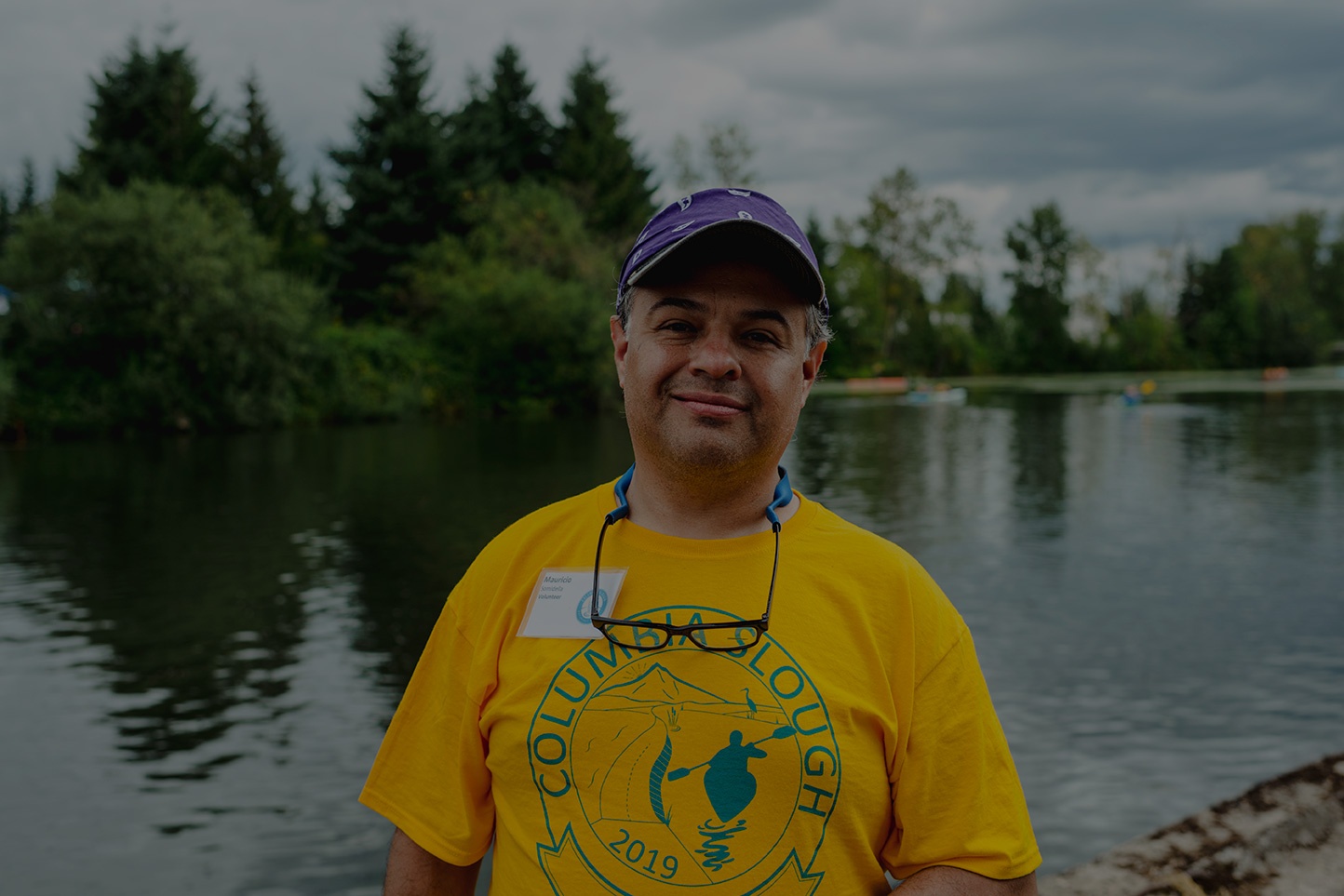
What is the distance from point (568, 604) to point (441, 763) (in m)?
0.38

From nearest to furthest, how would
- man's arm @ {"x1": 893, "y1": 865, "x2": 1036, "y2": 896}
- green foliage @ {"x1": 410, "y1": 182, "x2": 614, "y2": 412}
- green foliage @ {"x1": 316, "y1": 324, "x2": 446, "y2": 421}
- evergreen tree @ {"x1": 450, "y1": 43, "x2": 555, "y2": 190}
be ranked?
1. man's arm @ {"x1": 893, "y1": 865, "x2": 1036, "y2": 896}
2. green foliage @ {"x1": 316, "y1": 324, "x2": 446, "y2": 421}
3. green foliage @ {"x1": 410, "y1": 182, "x2": 614, "y2": 412}
4. evergreen tree @ {"x1": 450, "y1": 43, "x2": 555, "y2": 190}

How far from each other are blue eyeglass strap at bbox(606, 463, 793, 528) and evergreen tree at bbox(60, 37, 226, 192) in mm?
45363

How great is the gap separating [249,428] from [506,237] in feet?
48.7

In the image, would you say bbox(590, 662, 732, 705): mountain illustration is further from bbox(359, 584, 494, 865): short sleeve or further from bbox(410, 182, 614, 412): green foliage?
bbox(410, 182, 614, 412): green foliage

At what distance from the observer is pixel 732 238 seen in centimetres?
188

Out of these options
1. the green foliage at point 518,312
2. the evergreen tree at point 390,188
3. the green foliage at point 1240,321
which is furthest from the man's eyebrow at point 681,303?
the green foliage at point 1240,321

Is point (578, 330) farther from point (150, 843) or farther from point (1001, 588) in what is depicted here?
point (150, 843)

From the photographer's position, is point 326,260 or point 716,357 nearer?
point 716,357

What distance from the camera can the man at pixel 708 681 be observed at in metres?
1.80

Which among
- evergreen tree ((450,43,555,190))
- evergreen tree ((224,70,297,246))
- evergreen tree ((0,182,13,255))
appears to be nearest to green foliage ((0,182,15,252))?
evergreen tree ((0,182,13,255))

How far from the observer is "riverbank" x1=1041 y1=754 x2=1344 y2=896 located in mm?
2881

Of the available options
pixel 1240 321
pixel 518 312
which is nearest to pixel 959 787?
pixel 518 312

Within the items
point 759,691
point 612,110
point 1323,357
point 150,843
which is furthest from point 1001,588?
point 1323,357

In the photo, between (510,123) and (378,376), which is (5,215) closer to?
(510,123)
